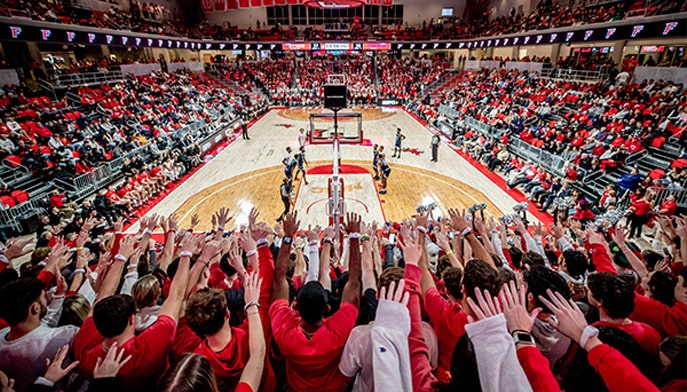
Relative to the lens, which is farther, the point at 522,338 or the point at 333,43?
the point at 333,43

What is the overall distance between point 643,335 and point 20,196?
14139 millimetres

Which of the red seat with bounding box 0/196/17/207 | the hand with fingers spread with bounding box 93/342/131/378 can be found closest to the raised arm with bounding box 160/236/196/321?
the hand with fingers spread with bounding box 93/342/131/378

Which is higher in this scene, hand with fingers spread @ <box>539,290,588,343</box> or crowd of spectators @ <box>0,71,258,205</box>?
hand with fingers spread @ <box>539,290,588,343</box>

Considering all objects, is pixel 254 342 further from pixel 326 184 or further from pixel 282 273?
pixel 326 184

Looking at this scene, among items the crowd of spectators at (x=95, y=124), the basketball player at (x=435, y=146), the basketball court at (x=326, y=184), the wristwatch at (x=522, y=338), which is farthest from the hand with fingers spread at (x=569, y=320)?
the basketball player at (x=435, y=146)

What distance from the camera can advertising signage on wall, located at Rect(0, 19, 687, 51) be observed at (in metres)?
14.7

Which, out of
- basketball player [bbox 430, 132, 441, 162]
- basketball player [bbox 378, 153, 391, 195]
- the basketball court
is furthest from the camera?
basketball player [bbox 430, 132, 441, 162]

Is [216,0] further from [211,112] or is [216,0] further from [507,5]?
[507,5]

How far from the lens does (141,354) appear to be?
6.98 feet

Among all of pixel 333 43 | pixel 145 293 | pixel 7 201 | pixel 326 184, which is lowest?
pixel 326 184

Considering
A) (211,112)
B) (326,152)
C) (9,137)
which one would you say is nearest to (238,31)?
(211,112)

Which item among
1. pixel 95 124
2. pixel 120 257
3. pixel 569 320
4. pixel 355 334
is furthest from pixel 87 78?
pixel 569 320

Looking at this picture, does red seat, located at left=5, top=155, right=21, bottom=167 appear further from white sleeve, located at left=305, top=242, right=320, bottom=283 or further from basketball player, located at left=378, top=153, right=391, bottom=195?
white sleeve, located at left=305, top=242, right=320, bottom=283

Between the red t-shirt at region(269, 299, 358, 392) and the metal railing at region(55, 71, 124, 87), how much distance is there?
22.8 metres
